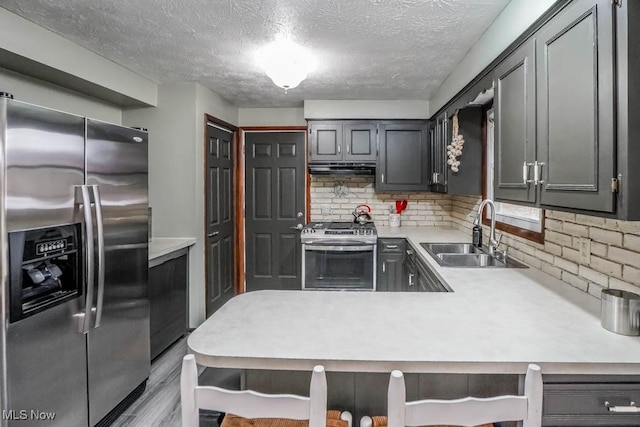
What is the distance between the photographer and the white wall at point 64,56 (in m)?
2.04

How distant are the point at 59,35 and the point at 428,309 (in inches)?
106

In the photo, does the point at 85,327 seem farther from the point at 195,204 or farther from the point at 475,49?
the point at 475,49

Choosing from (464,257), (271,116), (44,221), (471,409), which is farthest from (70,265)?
(271,116)

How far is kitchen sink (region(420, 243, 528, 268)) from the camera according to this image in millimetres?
2441

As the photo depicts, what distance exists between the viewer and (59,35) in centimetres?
232

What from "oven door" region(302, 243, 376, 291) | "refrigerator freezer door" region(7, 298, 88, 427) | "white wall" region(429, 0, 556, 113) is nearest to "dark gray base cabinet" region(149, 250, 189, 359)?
"refrigerator freezer door" region(7, 298, 88, 427)

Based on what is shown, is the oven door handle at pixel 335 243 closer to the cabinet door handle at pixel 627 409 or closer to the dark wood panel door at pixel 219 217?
the dark wood panel door at pixel 219 217

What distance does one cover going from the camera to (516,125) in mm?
1724

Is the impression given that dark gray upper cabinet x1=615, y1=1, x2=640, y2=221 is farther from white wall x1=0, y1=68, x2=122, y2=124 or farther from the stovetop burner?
white wall x1=0, y1=68, x2=122, y2=124

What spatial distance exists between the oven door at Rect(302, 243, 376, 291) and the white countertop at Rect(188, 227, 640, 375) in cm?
199

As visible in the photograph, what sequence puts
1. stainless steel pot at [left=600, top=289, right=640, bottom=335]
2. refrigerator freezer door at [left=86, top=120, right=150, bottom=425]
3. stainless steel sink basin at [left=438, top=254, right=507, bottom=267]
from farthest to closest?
stainless steel sink basin at [left=438, top=254, right=507, bottom=267]
refrigerator freezer door at [left=86, top=120, right=150, bottom=425]
stainless steel pot at [left=600, top=289, right=640, bottom=335]

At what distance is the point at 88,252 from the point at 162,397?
3.80 feet

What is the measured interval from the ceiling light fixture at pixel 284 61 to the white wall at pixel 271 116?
1899 mm

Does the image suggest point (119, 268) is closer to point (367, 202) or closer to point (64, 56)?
point (64, 56)
